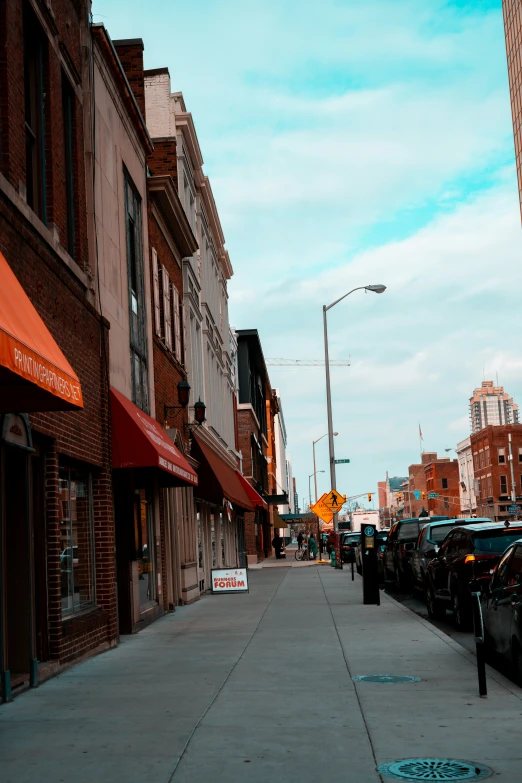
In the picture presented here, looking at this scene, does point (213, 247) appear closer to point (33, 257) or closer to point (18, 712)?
point (33, 257)

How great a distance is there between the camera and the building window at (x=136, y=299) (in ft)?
58.2

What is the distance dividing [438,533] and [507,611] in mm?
10893

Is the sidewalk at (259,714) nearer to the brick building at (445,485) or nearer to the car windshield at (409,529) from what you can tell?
the car windshield at (409,529)

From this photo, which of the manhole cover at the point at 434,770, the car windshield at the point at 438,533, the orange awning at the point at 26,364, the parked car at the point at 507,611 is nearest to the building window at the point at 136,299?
the car windshield at the point at 438,533

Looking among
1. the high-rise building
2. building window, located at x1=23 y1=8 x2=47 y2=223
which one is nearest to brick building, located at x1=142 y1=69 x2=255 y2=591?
building window, located at x1=23 y1=8 x2=47 y2=223

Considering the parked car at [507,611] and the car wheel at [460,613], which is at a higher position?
the parked car at [507,611]

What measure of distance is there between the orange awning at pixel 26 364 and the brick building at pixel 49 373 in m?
0.02

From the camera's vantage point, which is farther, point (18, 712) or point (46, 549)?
point (46, 549)

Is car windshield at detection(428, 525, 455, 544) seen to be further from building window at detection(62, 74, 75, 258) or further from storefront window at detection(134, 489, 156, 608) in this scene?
building window at detection(62, 74, 75, 258)

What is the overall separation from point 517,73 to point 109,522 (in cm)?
8173

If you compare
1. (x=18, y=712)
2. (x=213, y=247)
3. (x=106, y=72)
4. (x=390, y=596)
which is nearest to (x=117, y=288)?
(x=106, y=72)

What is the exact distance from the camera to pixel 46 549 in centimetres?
1108

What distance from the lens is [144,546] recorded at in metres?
18.0

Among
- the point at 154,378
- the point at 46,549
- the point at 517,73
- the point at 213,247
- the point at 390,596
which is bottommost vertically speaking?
the point at 390,596
